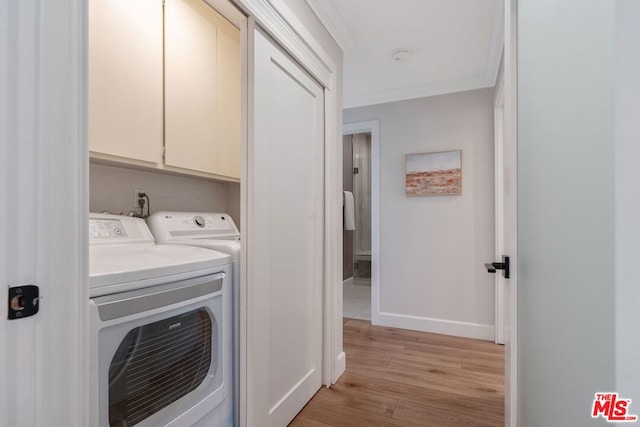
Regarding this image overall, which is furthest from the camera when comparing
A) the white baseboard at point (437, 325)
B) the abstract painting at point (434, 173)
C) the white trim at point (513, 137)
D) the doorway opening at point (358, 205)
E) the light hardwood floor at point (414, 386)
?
the doorway opening at point (358, 205)

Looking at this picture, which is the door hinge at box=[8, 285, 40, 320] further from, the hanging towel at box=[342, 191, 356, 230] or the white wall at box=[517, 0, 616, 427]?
the hanging towel at box=[342, 191, 356, 230]

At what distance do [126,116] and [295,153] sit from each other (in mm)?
816

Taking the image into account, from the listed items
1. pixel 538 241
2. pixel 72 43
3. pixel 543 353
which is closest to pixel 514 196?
pixel 538 241

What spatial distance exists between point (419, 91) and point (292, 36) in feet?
6.11

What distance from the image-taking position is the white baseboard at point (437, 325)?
2779 millimetres

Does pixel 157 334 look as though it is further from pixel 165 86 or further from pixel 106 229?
pixel 165 86

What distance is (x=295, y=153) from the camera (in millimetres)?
1688

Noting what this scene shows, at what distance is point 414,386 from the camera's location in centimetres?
200

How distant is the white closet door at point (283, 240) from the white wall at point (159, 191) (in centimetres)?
81

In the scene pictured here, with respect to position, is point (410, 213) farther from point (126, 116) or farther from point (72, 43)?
point (72, 43)

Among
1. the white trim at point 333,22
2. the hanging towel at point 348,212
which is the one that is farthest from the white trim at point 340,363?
the white trim at point 333,22

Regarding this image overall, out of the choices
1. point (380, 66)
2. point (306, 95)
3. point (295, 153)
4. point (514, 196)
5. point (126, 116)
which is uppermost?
point (380, 66)

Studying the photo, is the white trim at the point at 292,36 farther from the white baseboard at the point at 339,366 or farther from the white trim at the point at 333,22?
the white baseboard at the point at 339,366

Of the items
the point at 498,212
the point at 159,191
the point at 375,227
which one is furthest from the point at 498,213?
the point at 159,191
